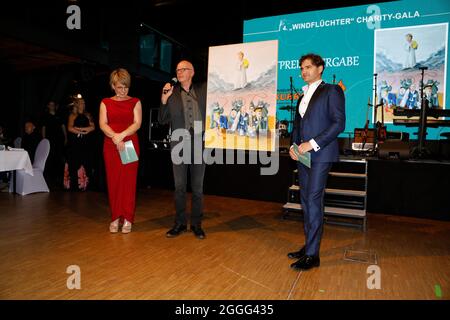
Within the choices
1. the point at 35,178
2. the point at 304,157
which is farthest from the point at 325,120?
the point at 35,178

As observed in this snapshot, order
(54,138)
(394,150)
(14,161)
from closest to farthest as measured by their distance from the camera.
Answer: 1. (394,150)
2. (14,161)
3. (54,138)

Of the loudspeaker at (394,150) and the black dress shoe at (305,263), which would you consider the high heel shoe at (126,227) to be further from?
the loudspeaker at (394,150)

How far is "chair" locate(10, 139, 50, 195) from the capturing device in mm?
5113

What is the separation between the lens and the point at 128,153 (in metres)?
3.09

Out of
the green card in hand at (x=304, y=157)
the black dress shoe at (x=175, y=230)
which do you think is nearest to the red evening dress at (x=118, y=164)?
the black dress shoe at (x=175, y=230)

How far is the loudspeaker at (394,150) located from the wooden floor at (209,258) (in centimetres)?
88

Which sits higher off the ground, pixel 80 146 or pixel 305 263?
pixel 80 146

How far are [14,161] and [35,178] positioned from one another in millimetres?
649

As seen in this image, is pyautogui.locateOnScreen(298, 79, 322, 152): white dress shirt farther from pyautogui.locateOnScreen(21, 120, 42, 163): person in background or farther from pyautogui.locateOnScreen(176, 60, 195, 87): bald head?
pyautogui.locateOnScreen(21, 120, 42, 163): person in background

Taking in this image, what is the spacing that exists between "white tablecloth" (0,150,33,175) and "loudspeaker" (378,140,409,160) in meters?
5.15

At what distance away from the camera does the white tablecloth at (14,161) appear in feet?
14.7

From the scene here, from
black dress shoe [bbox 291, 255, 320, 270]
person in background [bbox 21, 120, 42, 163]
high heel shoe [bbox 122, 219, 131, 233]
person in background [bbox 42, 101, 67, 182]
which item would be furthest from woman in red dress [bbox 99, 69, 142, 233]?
person in background [bbox 42, 101, 67, 182]

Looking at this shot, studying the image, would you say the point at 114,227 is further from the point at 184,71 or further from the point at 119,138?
the point at 184,71

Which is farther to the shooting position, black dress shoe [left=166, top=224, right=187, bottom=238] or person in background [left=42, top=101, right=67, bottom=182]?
person in background [left=42, top=101, right=67, bottom=182]
